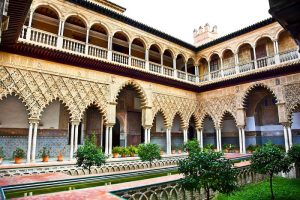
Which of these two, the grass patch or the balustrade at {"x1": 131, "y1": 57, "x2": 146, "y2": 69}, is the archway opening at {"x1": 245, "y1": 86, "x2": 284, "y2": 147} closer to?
the grass patch

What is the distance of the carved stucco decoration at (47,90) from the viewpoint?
9.26m

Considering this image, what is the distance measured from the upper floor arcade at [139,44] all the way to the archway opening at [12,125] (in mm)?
3466

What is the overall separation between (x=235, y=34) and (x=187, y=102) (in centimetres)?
598

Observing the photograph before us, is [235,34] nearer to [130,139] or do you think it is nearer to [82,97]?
[130,139]

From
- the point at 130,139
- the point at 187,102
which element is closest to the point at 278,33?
the point at 187,102

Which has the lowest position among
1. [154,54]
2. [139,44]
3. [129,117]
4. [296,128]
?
[296,128]

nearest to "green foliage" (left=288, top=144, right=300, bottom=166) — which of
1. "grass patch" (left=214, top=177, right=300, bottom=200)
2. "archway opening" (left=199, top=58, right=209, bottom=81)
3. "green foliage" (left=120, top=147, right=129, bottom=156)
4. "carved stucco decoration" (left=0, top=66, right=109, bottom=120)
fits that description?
"grass patch" (left=214, top=177, right=300, bottom=200)

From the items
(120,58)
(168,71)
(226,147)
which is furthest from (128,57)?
(226,147)

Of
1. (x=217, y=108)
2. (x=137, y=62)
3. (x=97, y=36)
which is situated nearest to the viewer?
(x=137, y=62)

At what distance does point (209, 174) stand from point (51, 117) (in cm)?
1012

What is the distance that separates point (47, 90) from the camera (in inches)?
400

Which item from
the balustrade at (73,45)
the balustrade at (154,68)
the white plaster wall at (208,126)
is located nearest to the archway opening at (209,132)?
the white plaster wall at (208,126)

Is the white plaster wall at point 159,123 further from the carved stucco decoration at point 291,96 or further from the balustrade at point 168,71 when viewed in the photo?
the carved stucco decoration at point 291,96

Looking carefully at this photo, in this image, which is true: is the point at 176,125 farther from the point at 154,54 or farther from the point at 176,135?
the point at 154,54
